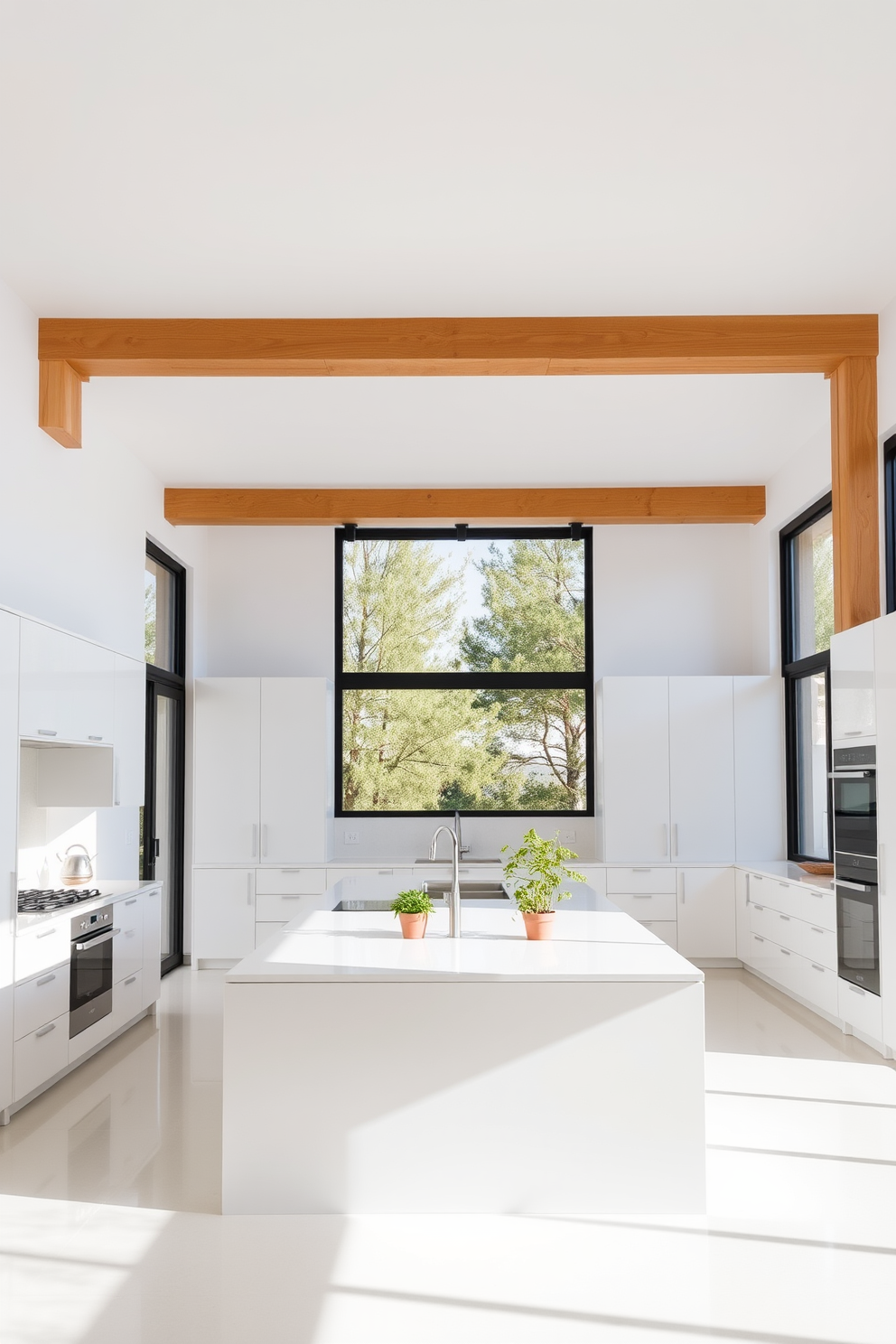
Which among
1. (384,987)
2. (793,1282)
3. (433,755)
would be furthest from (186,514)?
(793,1282)

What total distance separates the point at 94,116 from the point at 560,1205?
3674 mm

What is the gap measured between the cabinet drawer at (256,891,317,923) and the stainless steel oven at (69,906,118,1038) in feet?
7.39

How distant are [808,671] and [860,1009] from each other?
2701 mm

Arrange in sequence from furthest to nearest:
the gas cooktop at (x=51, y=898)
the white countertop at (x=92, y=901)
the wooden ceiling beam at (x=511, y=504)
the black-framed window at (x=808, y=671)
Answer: the wooden ceiling beam at (x=511, y=504) → the black-framed window at (x=808, y=671) → the gas cooktop at (x=51, y=898) → the white countertop at (x=92, y=901)

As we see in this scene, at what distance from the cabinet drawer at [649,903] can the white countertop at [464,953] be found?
3194 millimetres

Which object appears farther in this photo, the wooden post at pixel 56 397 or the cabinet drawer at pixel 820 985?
the cabinet drawer at pixel 820 985

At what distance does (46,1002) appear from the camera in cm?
456

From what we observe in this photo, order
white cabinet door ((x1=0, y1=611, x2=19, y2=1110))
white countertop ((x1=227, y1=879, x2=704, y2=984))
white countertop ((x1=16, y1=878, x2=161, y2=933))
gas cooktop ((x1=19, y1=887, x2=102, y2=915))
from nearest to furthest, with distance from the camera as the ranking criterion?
white countertop ((x1=227, y1=879, x2=704, y2=984)), white cabinet door ((x1=0, y1=611, x2=19, y2=1110)), white countertop ((x1=16, y1=878, x2=161, y2=933)), gas cooktop ((x1=19, y1=887, x2=102, y2=915))

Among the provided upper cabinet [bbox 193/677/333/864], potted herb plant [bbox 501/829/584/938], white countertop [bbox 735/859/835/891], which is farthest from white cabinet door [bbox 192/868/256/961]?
potted herb plant [bbox 501/829/584/938]

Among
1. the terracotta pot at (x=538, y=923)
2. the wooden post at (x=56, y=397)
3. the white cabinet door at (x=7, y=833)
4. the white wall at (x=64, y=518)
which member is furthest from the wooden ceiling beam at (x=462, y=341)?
the terracotta pot at (x=538, y=923)

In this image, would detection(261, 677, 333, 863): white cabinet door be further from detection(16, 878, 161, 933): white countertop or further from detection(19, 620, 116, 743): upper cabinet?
detection(19, 620, 116, 743): upper cabinet

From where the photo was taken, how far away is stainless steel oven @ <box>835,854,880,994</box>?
4.96 metres

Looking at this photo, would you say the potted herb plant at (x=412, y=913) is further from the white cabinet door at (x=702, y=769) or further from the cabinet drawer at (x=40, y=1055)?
the white cabinet door at (x=702, y=769)

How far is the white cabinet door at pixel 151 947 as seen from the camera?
6000 mm
